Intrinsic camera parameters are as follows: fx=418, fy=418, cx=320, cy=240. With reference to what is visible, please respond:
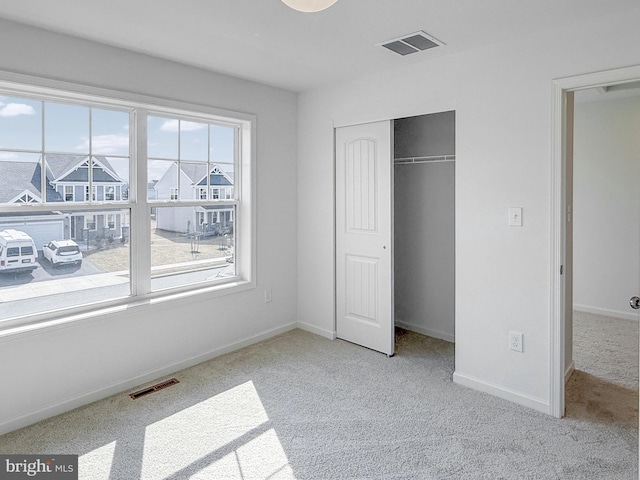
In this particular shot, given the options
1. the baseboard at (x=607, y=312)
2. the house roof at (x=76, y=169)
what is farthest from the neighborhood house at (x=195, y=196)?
the baseboard at (x=607, y=312)

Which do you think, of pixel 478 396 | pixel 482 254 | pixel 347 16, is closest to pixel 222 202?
pixel 347 16

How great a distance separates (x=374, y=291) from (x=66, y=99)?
2.76 meters

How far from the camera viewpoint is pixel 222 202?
3764mm

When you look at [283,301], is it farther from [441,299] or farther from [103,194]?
[103,194]

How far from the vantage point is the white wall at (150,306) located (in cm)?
255

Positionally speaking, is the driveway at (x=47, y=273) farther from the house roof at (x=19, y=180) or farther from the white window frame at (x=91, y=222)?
the house roof at (x=19, y=180)

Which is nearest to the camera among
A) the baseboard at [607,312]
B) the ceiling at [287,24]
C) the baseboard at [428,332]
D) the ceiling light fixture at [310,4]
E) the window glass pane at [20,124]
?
the ceiling light fixture at [310,4]

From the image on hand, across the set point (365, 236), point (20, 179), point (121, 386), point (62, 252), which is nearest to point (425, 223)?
point (365, 236)

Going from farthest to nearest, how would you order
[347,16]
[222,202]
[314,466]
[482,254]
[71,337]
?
[222,202], [482,254], [71,337], [347,16], [314,466]

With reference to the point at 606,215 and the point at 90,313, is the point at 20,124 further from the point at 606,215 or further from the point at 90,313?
the point at 606,215

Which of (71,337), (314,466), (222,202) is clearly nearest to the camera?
(314,466)

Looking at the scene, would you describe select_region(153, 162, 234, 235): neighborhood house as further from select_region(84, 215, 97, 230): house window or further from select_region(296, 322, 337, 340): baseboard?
select_region(296, 322, 337, 340): baseboard

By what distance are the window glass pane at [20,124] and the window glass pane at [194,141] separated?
102cm

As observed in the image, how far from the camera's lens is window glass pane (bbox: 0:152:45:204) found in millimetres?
2553
